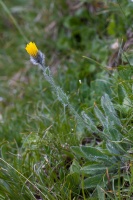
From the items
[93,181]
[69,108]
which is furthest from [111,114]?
[93,181]

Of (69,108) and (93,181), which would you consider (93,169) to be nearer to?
(93,181)

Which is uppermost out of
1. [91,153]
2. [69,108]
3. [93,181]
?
[69,108]

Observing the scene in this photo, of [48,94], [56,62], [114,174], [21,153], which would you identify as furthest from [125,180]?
[56,62]

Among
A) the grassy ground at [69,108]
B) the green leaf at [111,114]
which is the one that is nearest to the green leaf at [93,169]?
the grassy ground at [69,108]

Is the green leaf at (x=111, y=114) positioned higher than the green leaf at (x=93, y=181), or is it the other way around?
the green leaf at (x=111, y=114)

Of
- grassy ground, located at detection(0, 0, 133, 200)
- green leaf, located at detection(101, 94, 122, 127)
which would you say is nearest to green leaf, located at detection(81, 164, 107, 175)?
grassy ground, located at detection(0, 0, 133, 200)

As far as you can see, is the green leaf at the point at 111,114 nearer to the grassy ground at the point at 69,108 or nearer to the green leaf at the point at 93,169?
the grassy ground at the point at 69,108

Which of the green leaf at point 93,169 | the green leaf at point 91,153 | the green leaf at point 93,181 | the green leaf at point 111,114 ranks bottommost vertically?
the green leaf at point 93,181

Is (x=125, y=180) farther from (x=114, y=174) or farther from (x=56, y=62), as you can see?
(x=56, y=62)

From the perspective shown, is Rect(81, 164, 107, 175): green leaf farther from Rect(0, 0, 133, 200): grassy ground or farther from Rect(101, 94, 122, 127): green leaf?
Rect(101, 94, 122, 127): green leaf
